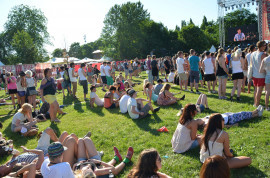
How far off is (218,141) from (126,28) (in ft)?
149

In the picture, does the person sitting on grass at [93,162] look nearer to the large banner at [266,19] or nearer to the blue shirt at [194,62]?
the blue shirt at [194,62]

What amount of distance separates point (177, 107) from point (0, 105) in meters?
9.73

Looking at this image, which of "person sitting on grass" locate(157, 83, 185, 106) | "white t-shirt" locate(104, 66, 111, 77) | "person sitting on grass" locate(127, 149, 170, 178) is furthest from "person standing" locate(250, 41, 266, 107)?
"white t-shirt" locate(104, 66, 111, 77)

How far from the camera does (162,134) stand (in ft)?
18.0

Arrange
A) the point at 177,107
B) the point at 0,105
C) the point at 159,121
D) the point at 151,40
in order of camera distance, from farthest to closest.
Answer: the point at 151,40 → the point at 0,105 → the point at 177,107 → the point at 159,121

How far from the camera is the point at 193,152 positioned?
439cm

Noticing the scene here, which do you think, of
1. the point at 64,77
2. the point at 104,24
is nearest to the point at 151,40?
the point at 104,24

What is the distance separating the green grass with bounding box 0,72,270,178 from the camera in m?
3.90

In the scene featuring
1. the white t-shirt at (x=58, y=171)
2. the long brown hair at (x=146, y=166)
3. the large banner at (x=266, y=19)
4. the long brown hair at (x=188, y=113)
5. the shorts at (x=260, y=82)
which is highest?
the large banner at (x=266, y=19)

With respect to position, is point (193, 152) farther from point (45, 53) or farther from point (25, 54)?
point (45, 53)

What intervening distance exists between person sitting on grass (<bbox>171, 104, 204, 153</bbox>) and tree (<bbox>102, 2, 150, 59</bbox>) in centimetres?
4182

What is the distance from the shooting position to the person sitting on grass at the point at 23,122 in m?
6.19

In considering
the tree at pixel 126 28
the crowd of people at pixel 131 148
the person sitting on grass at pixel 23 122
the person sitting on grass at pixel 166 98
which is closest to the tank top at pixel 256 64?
the crowd of people at pixel 131 148

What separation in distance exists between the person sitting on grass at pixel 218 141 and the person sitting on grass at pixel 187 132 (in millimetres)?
705
